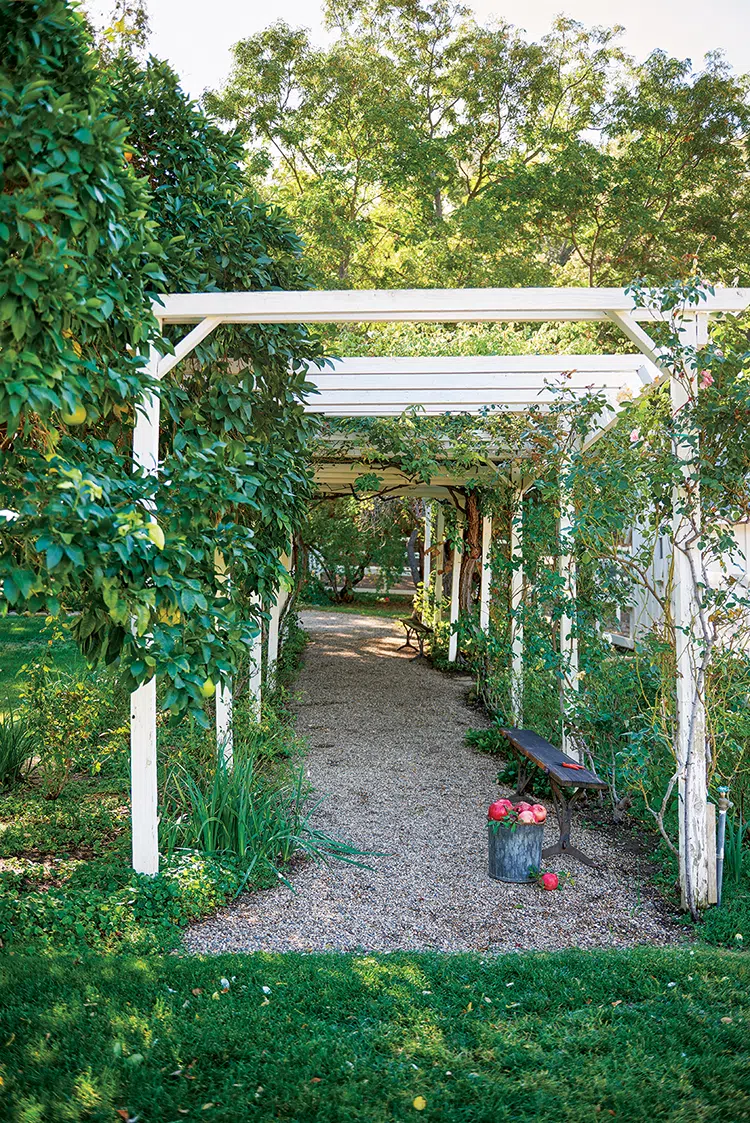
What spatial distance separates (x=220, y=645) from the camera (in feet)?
10.3

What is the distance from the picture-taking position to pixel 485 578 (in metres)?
9.77

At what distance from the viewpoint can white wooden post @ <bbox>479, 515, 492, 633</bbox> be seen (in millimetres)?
9672

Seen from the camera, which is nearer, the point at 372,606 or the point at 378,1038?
the point at 378,1038

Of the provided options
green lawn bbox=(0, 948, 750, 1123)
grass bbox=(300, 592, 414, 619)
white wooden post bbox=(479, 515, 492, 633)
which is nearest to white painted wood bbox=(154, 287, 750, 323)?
green lawn bbox=(0, 948, 750, 1123)

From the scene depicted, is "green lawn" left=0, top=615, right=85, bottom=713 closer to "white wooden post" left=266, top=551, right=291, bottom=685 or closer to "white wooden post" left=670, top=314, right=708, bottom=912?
"white wooden post" left=266, top=551, right=291, bottom=685

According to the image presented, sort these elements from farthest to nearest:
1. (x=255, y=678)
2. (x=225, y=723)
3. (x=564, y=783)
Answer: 1. (x=255, y=678)
2. (x=225, y=723)
3. (x=564, y=783)

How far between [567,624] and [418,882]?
8.66 ft

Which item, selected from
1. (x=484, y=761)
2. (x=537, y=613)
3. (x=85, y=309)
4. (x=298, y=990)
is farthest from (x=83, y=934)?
(x=537, y=613)

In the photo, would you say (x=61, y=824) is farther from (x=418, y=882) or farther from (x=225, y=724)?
(x=418, y=882)

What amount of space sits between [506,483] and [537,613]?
6.63 ft

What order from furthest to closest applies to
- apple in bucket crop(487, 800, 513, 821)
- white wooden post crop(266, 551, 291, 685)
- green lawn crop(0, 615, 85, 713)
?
green lawn crop(0, 615, 85, 713), white wooden post crop(266, 551, 291, 685), apple in bucket crop(487, 800, 513, 821)

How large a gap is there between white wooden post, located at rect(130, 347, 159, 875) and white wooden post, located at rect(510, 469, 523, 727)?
3.86m

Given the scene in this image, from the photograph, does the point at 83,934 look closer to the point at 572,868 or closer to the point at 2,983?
the point at 2,983

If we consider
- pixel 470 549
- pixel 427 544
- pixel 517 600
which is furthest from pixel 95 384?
pixel 427 544
